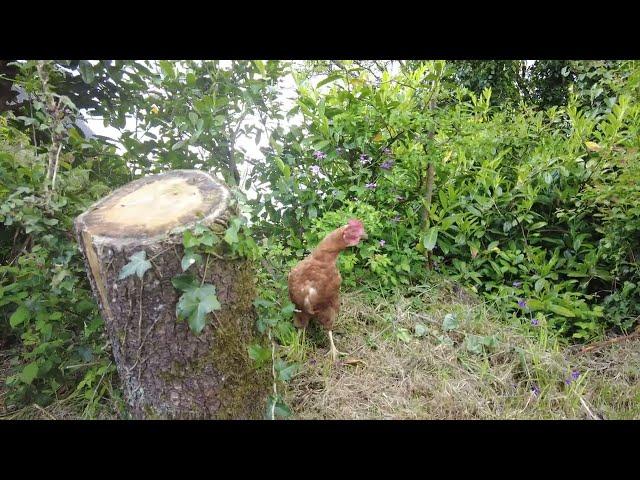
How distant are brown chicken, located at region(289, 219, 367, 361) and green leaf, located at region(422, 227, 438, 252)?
0.78 metres

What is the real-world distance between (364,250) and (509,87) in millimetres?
3128

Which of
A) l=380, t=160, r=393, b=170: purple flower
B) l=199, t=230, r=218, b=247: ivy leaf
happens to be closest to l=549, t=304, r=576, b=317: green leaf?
l=380, t=160, r=393, b=170: purple flower

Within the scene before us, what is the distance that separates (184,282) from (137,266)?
162 mm

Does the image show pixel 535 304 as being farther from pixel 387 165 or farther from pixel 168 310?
pixel 168 310

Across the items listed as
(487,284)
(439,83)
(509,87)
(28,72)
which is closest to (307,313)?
(487,284)

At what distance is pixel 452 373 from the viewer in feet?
6.98

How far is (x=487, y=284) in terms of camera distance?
274cm

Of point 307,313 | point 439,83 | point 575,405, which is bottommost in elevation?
point 575,405

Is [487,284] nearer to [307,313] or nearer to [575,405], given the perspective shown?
[575,405]

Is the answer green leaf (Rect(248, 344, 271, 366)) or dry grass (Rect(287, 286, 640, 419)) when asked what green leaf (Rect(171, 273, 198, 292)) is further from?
dry grass (Rect(287, 286, 640, 419))

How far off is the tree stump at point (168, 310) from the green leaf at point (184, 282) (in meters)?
0.04

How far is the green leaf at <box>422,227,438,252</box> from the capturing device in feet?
8.81

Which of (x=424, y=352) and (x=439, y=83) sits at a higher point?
(x=439, y=83)

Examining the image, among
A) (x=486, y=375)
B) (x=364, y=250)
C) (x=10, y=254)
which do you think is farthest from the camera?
(x=364, y=250)
